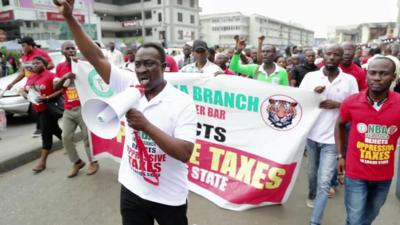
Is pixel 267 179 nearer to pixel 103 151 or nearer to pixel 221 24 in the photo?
pixel 103 151

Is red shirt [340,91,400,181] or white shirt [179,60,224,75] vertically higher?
white shirt [179,60,224,75]

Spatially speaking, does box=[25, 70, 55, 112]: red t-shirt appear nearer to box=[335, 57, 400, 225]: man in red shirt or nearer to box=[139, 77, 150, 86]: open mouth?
box=[139, 77, 150, 86]: open mouth

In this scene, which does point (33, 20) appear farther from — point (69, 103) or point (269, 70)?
point (269, 70)

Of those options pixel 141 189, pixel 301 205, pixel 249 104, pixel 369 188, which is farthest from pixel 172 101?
pixel 301 205

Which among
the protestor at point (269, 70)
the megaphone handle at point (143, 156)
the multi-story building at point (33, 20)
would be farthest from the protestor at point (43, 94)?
the multi-story building at point (33, 20)

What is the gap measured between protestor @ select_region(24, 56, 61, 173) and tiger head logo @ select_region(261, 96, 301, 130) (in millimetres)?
3013

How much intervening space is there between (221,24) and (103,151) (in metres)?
94.6

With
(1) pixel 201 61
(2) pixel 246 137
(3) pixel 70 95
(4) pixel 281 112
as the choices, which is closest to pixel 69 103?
(3) pixel 70 95

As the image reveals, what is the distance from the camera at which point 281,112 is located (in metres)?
3.60

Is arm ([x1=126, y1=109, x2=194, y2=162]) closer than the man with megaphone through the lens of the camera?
Yes

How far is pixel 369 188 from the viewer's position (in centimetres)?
259

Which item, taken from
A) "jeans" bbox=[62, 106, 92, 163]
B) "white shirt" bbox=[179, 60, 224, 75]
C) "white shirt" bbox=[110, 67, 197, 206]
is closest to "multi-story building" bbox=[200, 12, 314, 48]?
"white shirt" bbox=[179, 60, 224, 75]

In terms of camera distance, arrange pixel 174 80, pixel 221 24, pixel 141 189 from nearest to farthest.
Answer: pixel 141 189 → pixel 174 80 → pixel 221 24

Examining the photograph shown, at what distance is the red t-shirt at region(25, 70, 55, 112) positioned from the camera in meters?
4.73
